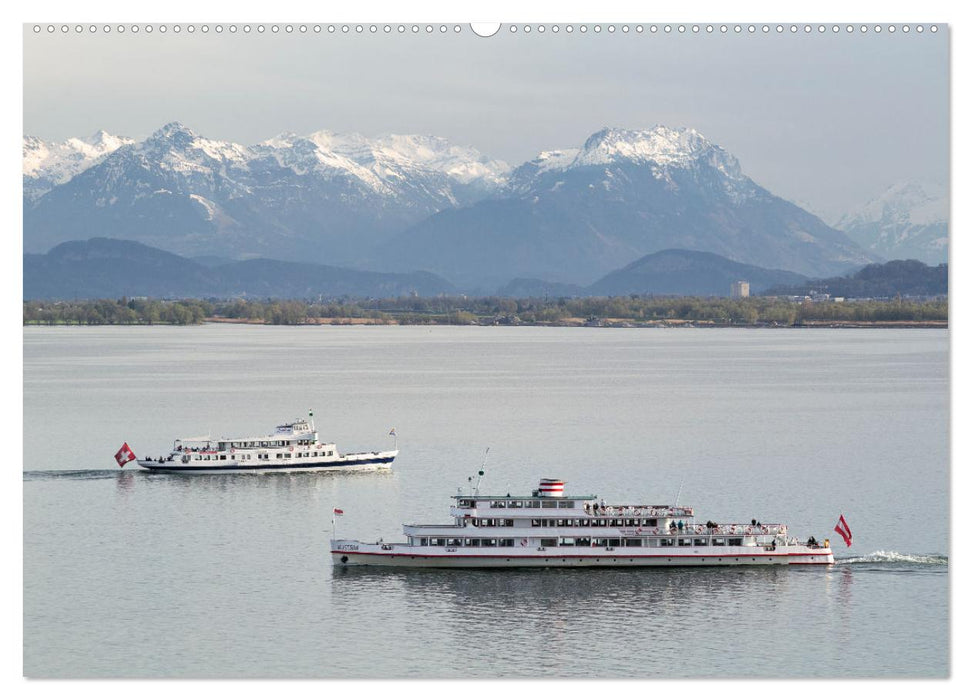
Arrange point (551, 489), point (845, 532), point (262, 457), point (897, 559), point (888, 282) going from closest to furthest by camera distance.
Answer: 1. point (897, 559)
2. point (551, 489)
3. point (845, 532)
4. point (262, 457)
5. point (888, 282)

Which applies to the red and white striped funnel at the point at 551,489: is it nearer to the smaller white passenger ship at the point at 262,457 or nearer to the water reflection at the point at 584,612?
the water reflection at the point at 584,612

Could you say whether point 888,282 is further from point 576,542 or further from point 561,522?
point 561,522

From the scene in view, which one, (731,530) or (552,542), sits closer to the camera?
(552,542)

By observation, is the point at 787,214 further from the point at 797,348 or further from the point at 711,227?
the point at 797,348

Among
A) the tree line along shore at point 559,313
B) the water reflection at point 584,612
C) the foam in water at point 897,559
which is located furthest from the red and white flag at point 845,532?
the tree line along shore at point 559,313

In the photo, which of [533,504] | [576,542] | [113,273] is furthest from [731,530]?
[113,273]

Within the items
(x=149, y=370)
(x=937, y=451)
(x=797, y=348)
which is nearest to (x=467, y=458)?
(x=937, y=451)

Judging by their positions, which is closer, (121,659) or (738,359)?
(121,659)
